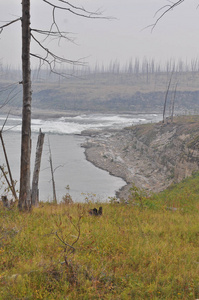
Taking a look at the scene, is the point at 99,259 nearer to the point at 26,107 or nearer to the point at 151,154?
the point at 26,107

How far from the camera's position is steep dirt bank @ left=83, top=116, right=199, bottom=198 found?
26469mm

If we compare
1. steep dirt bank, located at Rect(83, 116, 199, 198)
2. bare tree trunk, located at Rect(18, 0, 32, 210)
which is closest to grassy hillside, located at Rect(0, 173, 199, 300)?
bare tree trunk, located at Rect(18, 0, 32, 210)

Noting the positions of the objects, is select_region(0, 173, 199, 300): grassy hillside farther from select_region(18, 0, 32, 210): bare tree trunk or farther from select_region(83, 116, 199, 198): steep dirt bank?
select_region(83, 116, 199, 198): steep dirt bank

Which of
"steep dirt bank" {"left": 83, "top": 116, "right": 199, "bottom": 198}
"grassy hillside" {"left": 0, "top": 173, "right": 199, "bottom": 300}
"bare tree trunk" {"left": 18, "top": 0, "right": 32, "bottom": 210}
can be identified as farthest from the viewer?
"steep dirt bank" {"left": 83, "top": 116, "right": 199, "bottom": 198}

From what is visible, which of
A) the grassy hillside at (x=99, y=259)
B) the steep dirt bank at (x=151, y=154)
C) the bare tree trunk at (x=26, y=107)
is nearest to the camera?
the grassy hillside at (x=99, y=259)

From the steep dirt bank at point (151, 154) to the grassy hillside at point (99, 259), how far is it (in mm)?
17869

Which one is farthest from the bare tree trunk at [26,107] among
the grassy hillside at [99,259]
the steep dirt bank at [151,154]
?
the steep dirt bank at [151,154]

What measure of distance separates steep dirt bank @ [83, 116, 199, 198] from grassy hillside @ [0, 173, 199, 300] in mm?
17869

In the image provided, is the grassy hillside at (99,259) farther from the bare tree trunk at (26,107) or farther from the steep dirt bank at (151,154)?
the steep dirt bank at (151,154)

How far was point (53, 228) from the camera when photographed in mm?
5703

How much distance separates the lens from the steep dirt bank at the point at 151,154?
26.5 m

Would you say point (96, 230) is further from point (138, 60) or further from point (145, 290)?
point (138, 60)

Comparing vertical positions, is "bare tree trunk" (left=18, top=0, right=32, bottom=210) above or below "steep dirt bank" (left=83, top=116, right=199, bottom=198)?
above

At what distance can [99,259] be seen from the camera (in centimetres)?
441
